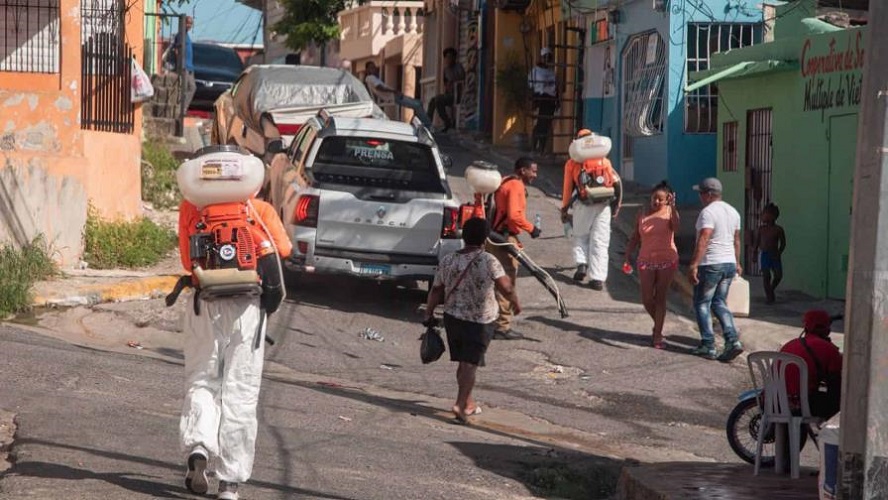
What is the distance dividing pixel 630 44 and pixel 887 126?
64.3 ft

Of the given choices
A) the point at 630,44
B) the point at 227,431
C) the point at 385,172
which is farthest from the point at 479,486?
the point at 630,44

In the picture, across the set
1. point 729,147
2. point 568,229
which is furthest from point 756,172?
point 568,229

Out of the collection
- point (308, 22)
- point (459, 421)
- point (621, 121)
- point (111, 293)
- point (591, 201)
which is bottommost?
point (459, 421)

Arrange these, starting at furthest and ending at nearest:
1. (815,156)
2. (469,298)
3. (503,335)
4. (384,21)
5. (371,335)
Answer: (384,21), (815,156), (503,335), (371,335), (469,298)

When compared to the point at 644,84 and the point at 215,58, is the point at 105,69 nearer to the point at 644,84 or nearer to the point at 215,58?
the point at 644,84

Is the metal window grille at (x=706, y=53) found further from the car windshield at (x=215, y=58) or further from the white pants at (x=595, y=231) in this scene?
the car windshield at (x=215, y=58)

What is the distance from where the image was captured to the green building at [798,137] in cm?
1669

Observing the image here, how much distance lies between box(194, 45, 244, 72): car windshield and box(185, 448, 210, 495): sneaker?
28.0m

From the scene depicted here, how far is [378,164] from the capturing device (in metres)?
16.0

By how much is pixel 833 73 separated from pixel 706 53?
242 inches

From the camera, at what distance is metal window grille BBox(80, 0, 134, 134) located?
17453 mm

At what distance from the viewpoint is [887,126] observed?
595cm

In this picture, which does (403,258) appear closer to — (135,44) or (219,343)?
(135,44)

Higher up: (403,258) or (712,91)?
(712,91)
